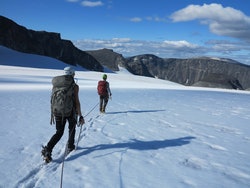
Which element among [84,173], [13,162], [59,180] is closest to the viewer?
[59,180]

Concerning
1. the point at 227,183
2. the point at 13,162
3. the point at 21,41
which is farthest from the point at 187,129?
the point at 21,41

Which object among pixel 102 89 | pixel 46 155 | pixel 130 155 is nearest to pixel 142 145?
pixel 130 155

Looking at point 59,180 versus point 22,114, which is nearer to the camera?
point 59,180

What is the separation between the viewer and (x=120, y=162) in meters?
6.14

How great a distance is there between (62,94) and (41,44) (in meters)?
130

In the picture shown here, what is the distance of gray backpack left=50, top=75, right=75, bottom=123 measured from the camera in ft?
19.3

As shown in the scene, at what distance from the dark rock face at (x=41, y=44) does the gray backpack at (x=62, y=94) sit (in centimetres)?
11050

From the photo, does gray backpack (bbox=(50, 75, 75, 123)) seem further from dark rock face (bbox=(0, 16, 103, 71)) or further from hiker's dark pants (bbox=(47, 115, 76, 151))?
dark rock face (bbox=(0, 16, 103, 71))

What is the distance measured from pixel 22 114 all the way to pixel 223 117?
8983 millimetres

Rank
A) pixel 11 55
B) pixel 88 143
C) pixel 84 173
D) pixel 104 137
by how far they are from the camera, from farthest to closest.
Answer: pixel 11 55
pixel 104 137
pixel 88 143
pixel 84 173

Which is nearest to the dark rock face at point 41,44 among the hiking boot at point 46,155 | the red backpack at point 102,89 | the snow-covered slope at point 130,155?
the red backpack at point 102,89

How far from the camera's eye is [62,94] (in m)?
5.89

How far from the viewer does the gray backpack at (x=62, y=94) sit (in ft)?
19.3

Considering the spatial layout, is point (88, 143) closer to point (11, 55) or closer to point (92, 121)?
point (92, 121)
